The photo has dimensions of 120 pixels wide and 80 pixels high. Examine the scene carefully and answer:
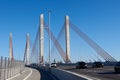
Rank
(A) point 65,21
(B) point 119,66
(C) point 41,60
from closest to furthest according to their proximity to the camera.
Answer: (B) point 119,66
(A) point 65,21
(C) point 41,60

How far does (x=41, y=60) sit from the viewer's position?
301 feet

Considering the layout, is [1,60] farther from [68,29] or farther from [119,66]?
[68,29]

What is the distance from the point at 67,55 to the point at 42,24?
1149 cm

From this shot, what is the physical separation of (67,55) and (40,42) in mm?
9899

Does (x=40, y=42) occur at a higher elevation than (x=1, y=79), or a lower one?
higher

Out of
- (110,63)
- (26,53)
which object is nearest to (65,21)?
(110,63)

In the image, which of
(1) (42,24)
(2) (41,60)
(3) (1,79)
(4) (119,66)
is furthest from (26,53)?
(3) (1,79)

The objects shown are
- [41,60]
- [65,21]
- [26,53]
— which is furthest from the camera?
[26,53]

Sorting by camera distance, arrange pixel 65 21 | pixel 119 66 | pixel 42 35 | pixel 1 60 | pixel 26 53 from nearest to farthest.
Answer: pixel 1 60, pixel 119 66, pixel 65 21, pixel 42 35, pixel 26 53

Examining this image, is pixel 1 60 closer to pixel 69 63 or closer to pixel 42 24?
pixel 42 24

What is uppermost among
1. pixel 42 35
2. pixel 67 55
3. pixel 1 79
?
pixel 42 35

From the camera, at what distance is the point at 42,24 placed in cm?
8569

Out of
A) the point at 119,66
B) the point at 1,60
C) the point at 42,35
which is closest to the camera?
the point at 1,60

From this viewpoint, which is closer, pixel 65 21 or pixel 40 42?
pixel 65 21
